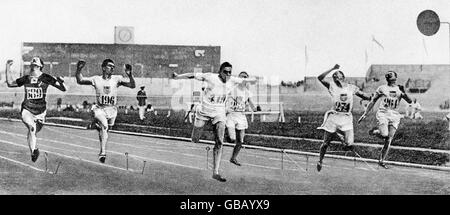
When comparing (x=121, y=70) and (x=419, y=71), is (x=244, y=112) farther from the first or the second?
(x=419, y=71)

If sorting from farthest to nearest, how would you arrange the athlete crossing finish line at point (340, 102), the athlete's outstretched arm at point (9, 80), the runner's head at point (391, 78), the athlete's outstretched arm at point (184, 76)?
the runner's head at point (391, 78) < the athlete crossing finish line at point (340, 102) < the athlete's outstretched arm at point (9, 80) < the athlete's outstretched arm at point (184, 76)

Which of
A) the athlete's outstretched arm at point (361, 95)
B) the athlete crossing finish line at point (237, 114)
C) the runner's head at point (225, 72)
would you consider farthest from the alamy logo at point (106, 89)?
the athlete's outstretched arm at point (361, 95)

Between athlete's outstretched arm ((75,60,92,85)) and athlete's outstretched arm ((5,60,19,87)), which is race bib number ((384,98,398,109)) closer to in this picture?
athlete's outstretched arm ((75,60,92,85))

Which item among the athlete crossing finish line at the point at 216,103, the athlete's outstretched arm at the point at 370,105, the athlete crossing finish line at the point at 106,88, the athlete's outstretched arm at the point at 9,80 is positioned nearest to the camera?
the athlete crossing finish line at the point at 216,103

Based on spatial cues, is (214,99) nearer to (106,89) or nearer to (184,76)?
(184,76)

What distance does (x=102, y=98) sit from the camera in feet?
33.9

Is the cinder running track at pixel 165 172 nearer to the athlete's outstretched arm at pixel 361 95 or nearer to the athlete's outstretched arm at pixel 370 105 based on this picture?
the athlete's outstretched arm at pixel 370 105

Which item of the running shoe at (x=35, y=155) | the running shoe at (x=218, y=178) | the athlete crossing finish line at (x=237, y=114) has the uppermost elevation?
the athlete crossing finish line at (x=237, y=114)

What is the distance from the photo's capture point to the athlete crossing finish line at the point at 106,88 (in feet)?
33.7

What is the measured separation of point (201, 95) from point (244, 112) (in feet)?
2.66

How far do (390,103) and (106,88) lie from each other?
4523 mm

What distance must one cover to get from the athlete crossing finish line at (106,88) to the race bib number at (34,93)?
668 mm
